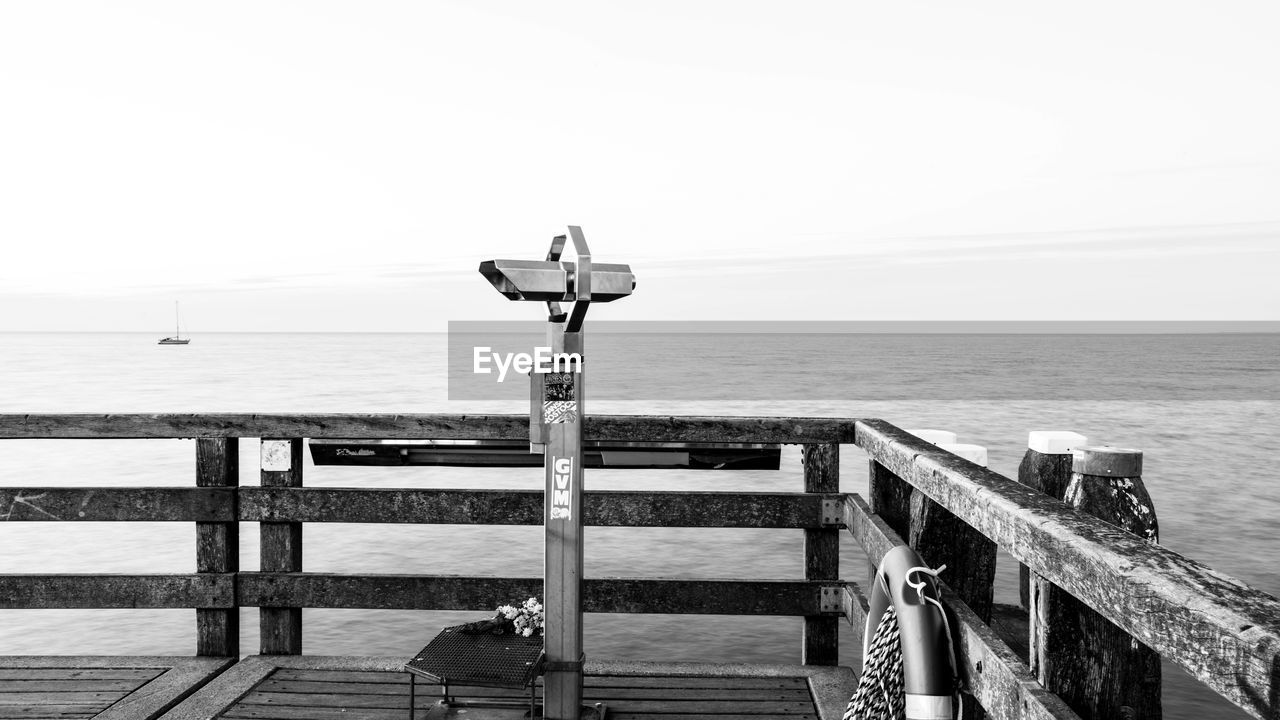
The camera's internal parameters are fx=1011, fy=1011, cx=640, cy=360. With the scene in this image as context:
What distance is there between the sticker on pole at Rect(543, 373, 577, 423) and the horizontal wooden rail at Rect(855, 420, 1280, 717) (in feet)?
5.16

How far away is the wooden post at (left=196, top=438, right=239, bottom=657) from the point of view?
4.25 metres

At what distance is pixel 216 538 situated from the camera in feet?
14.0

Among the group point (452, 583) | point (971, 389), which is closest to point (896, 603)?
point (452, 583)

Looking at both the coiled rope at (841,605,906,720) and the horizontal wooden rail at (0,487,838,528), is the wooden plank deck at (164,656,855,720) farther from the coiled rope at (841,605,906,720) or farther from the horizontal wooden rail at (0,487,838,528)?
the coiled rope at (841,605,906,720)

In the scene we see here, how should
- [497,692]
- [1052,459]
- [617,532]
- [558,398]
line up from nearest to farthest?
[558,398], [497,692], [1052,459], [617,532]

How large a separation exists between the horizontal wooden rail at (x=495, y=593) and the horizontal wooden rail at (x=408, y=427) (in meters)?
0.61

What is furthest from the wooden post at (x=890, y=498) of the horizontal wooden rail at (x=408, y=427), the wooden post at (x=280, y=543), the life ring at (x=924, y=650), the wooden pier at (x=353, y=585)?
the wooden post at (x=280, y=543)

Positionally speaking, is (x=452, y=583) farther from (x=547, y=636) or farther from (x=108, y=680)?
(x=108, y=680)

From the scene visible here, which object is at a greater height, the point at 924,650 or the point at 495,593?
the point at 924,650

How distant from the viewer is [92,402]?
142ft

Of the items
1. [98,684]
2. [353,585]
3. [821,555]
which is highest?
[821,555]

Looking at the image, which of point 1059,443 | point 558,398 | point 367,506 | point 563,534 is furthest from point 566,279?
point 1059,443

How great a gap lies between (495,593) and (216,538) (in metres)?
1.21

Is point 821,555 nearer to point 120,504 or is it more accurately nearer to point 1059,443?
point 120,504
